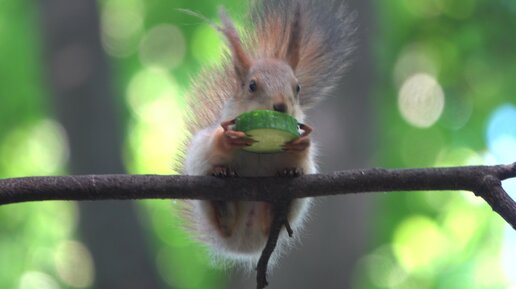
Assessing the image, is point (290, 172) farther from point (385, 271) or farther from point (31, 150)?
point (31, 150)

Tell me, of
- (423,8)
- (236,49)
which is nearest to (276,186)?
(236,49)

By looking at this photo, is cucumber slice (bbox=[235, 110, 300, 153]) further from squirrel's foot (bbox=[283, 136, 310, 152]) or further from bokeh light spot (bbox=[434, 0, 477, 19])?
bokeh light spot (bbox=[434, 0, 477, 19])

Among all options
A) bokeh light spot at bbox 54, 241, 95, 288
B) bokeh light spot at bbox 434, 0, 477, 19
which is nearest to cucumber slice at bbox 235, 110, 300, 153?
bokeh light spot at bbox 54, 241, 95, 288

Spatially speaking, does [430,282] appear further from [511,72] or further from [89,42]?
[89,42]

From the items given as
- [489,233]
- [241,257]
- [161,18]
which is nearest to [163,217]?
[161,18]

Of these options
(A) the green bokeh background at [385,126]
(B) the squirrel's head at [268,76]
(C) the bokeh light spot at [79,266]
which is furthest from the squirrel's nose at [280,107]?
(A) the green bokeh background at [385,126]

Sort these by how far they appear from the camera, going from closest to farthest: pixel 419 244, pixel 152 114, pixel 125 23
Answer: pixel 419 244, pixel 125 23, pixel 152 114

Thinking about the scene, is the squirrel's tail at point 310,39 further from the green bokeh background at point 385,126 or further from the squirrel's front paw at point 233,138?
the green bokeh background at point 385,126
